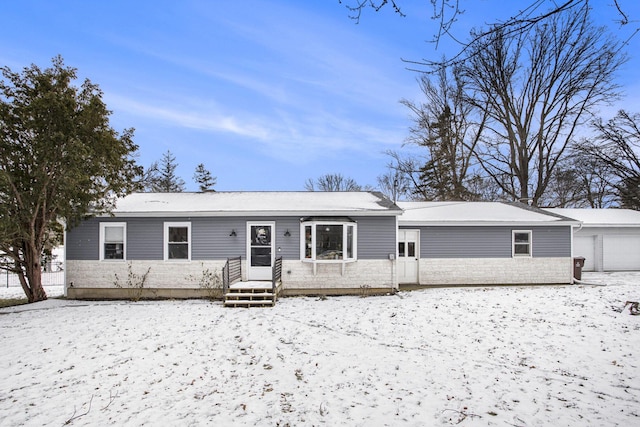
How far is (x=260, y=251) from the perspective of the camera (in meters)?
12.2

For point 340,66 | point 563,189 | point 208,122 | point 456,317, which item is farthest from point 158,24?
point 563,189

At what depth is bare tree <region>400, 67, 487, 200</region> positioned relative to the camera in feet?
78.5

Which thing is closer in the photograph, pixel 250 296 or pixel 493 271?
pixel 250 296

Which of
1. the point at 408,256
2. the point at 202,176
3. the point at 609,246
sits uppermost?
the point at 202,176

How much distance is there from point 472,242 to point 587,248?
8982 millimetres

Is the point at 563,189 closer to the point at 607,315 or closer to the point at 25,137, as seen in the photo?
the point at 607,315

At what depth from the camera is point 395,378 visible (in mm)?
5152

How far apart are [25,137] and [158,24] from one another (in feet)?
24.3

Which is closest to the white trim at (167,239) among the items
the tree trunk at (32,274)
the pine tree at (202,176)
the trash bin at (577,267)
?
the tree trunk at (32,274)

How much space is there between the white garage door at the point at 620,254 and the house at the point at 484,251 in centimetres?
629

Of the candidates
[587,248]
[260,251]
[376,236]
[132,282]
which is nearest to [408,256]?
[376,236]

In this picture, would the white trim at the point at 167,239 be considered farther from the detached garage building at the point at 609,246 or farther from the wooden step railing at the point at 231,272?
the detached garage building at the point at 609,246

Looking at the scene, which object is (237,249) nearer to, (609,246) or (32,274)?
(32,274)

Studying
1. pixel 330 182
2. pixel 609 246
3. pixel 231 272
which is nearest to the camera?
pixel 231 272
